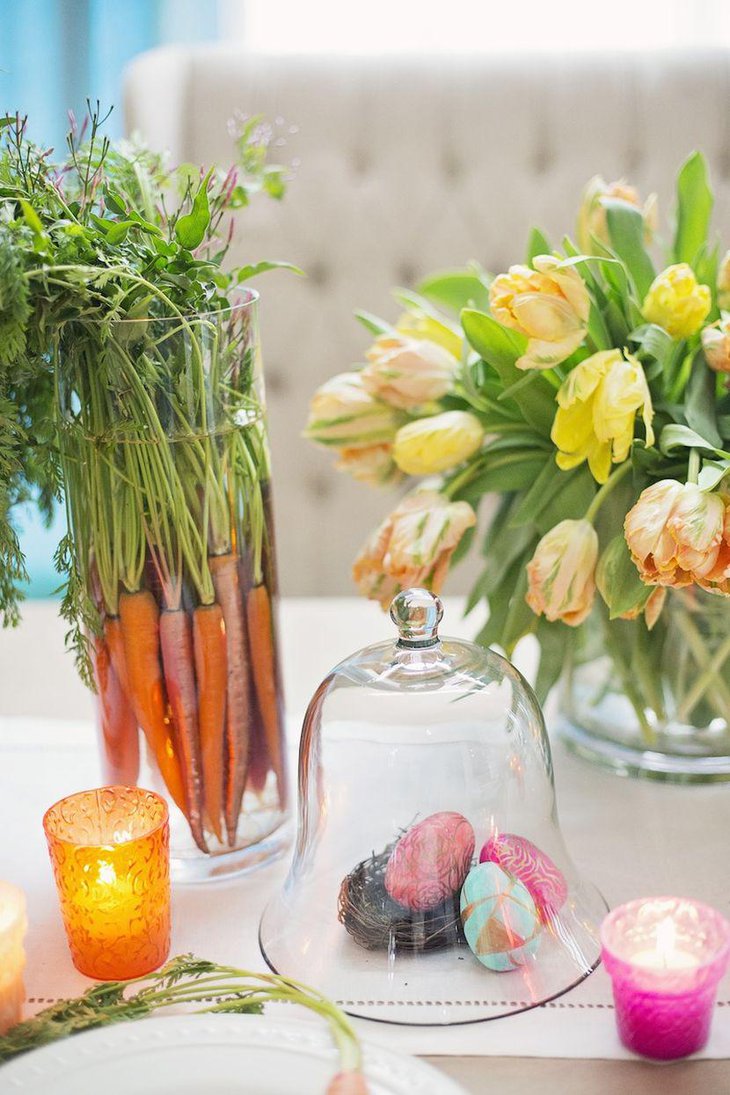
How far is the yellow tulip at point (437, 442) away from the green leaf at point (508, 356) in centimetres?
4

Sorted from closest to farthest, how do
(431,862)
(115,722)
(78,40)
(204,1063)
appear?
(204,1063) < (431,862) < (115,722) < (78,40)

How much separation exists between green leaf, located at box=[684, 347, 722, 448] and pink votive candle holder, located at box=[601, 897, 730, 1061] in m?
0.32

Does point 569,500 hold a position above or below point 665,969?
above

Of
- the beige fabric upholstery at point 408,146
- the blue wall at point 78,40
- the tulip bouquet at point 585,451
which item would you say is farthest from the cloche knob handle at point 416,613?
the blue wall at point 78,40

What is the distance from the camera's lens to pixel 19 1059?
2.00 feet

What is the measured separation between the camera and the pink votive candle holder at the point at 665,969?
0.63 m

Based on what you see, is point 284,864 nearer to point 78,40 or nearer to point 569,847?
point 569,847

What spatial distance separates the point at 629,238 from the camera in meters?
0.93

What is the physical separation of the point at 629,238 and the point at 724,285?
8 cm

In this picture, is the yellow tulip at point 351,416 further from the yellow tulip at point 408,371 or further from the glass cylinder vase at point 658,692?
the glass cylinder vase at point 658,692

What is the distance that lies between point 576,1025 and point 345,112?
1.27m

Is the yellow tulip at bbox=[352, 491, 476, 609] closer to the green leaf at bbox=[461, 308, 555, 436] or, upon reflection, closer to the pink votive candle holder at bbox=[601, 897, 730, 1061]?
the green leaf at bbox=[461, 308, 555, 436]

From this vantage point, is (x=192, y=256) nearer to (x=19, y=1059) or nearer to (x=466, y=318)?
(x=466, y=318)

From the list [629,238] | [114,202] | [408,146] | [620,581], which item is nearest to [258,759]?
[620,581]
